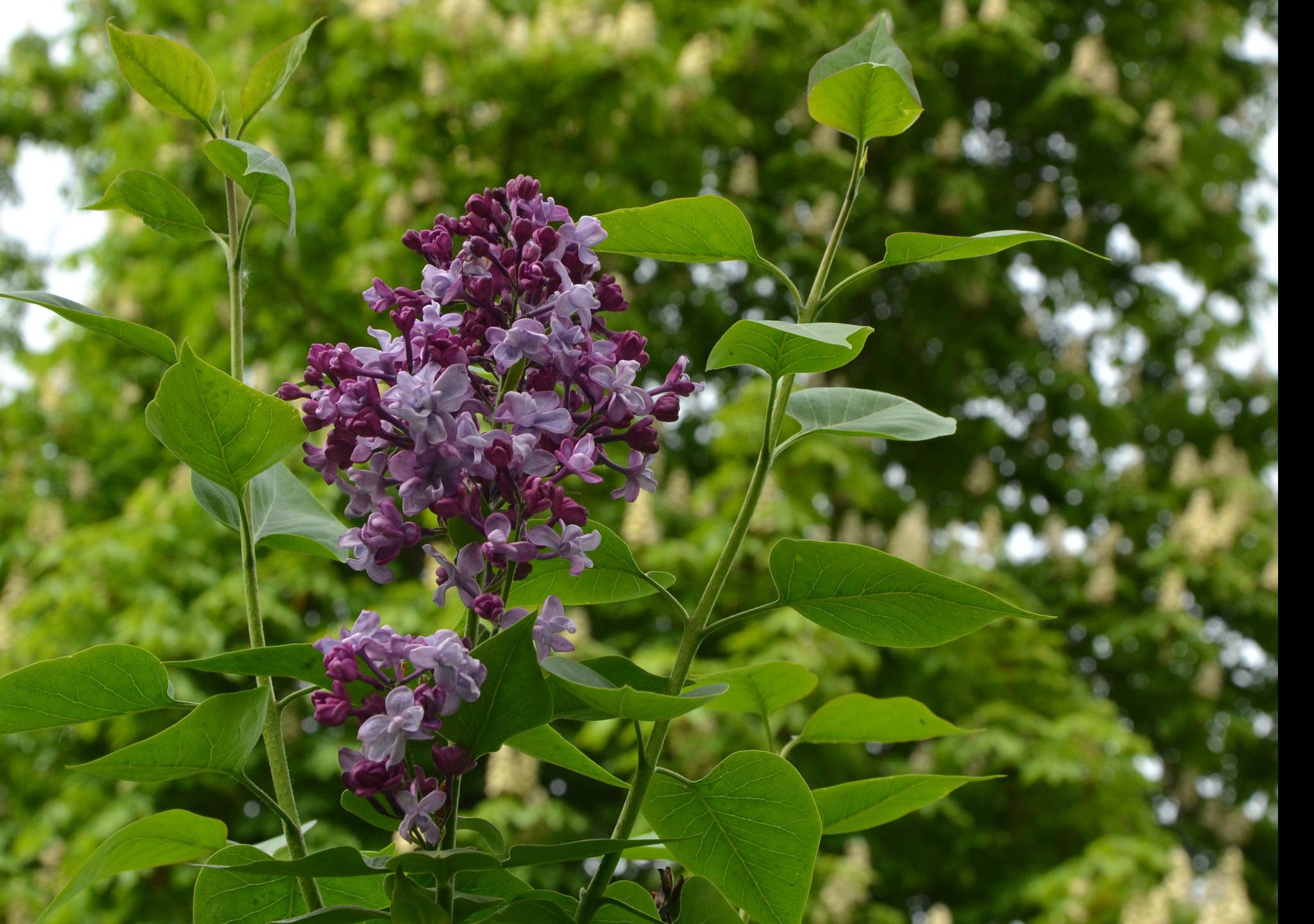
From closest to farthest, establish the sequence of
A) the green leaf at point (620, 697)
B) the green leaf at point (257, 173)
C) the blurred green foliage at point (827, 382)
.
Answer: the green leaf at point (620, 697) → the green leaf at point (257, 173) → the blurred green foliage at point (827, 382)

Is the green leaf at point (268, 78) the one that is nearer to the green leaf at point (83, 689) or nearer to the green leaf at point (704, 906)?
the green leaf at point (83, 689)

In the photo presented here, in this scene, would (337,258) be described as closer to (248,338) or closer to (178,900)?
(248,338)

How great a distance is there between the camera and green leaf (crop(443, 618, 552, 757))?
0.39 m

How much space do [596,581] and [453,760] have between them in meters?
0.14

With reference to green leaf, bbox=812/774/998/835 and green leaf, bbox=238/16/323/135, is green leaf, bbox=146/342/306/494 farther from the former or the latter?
green leaf, bbox=812/774/998/835

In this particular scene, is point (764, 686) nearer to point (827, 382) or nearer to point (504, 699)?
point (504, 699)

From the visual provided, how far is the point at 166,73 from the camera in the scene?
21.9 inches

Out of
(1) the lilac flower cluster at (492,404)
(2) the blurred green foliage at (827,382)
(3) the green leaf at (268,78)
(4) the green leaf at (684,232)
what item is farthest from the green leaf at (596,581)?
(2) the blurred green foliage at (827,382)

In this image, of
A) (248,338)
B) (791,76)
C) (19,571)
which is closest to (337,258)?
(248,338)

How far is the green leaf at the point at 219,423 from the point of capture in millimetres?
443

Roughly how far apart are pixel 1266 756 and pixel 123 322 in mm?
5415

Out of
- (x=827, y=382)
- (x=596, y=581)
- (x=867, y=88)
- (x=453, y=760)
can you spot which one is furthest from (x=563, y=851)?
(x=827, y=382)

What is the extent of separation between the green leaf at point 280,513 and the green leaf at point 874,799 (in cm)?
27

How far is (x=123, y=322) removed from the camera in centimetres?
50
